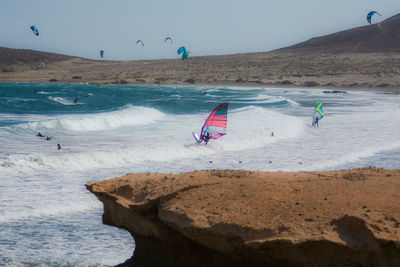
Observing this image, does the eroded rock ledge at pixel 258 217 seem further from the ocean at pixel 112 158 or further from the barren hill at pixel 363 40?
the barren hill at pixel 363 40

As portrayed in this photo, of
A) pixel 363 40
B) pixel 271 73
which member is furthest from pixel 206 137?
pixel 363 40

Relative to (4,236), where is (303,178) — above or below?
above

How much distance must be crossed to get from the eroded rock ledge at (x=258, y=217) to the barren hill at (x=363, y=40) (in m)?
73.6

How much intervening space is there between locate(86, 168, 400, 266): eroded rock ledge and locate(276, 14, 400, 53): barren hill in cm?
7360

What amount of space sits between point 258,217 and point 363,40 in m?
92.9

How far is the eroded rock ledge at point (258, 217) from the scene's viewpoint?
2.97 meters

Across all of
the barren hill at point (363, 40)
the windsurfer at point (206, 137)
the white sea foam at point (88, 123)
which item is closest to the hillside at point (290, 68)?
the barren hill at point (363, 40)

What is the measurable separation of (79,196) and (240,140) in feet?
23.3

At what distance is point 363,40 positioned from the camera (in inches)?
3420

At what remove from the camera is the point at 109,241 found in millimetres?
5352

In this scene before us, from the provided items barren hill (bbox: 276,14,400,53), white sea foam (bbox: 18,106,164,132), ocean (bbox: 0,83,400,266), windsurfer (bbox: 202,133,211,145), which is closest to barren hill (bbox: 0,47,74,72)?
barren hill (bbox: 276,14,400,53)

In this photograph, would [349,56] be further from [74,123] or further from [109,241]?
[109,241]

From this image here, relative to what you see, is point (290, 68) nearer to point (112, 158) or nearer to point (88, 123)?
point (88, 123)

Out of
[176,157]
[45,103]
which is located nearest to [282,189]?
[176,157]
